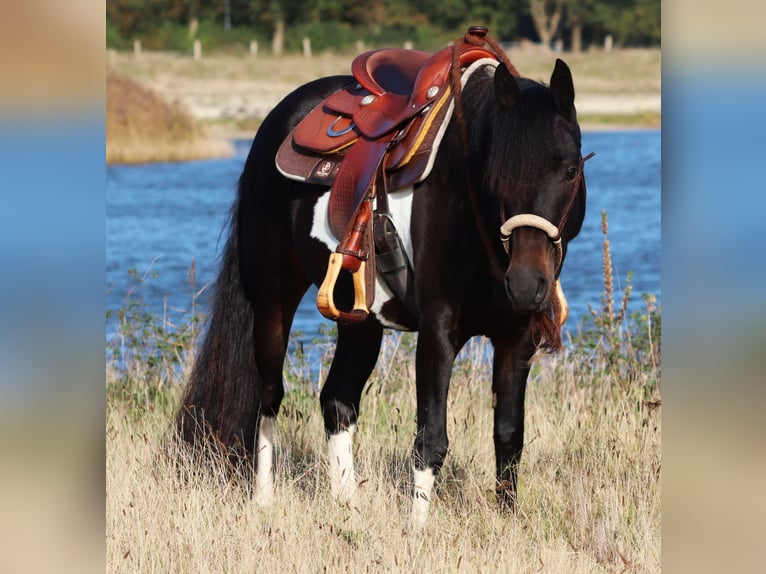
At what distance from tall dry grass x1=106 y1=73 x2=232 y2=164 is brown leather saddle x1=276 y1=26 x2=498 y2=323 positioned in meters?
21.2

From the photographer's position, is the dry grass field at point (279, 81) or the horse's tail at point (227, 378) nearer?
the horse's tail at point (227, 378)

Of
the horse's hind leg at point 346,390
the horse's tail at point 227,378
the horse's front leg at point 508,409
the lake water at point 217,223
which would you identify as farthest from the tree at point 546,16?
the horse's front leg at point 508,409

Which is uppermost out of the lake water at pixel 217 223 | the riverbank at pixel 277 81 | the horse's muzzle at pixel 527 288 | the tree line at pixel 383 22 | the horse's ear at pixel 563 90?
the tree line at pixel 383 22

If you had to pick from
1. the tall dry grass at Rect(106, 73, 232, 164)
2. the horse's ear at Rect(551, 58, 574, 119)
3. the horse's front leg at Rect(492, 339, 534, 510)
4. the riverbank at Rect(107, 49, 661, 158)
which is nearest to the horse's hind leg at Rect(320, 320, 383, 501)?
the horse's front leg at Rect(492, 339, 534, 510)

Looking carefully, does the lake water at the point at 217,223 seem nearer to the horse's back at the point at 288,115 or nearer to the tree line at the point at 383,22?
Result: the horse's back at the point at 288,115

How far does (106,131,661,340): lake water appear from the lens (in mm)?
13961

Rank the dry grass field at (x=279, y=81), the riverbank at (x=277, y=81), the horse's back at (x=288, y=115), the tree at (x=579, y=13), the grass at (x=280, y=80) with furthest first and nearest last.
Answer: the tree at (x=579, y=13) → the grass at (x=280, y=80) → the dry grass field at (x=279, y=81) → the riverbank at (x=277, y=81) → the horse's back at (x=288, y=115)

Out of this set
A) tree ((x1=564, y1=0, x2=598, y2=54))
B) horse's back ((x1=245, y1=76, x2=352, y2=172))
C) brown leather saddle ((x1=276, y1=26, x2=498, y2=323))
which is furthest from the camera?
tree ((x1=564, y1=0, x2=598, y2=54))

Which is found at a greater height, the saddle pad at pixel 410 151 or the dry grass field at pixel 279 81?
the dry grass field at pixel 279 81

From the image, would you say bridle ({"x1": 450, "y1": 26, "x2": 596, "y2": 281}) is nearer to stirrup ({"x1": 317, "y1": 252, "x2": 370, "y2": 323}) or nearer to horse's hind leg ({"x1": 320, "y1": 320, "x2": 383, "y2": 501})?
stirrup ({"x1": 317, "y1": 252, "x2": 370, "y2": 323})

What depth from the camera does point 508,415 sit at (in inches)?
151

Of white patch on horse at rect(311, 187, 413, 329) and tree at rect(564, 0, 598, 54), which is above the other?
tree at rect(564, 0, 598, 54)

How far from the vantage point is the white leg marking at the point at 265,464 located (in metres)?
4.42
